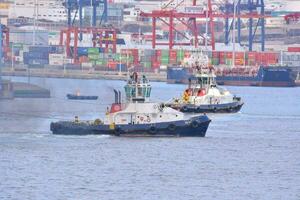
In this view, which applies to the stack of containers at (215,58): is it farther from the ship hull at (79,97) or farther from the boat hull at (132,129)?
the boat hull at (132,129)

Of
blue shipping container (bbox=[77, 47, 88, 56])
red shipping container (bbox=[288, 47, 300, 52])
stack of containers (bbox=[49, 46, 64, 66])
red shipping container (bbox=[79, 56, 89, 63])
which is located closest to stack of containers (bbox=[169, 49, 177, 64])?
red shipping container (bbox=[79, 56, 89, 63])

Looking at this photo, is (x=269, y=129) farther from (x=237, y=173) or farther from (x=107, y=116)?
(x=237, y=173)

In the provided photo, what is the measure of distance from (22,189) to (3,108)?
4533 cm

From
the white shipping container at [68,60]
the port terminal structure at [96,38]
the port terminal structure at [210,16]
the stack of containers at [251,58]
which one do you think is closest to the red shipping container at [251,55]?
the stack of containers at [251,58]

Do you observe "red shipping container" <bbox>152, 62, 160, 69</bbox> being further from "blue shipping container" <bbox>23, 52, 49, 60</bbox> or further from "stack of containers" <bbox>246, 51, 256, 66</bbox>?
"blue shipping container" <bbox>23, 52, 49, 60</bbox>

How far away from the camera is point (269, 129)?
8588cm

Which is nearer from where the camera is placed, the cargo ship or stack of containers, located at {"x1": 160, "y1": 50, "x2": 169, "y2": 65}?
the cargo ship

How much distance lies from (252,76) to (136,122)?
89.2m

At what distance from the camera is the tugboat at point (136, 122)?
73.9 meters

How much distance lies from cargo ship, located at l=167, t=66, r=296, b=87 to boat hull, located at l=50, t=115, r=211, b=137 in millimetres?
83803

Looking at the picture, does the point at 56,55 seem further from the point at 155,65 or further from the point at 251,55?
the point at 251,55

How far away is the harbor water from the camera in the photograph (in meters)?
54.9

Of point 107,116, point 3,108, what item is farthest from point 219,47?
point 107,116

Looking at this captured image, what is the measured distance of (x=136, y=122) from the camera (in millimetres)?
73938
